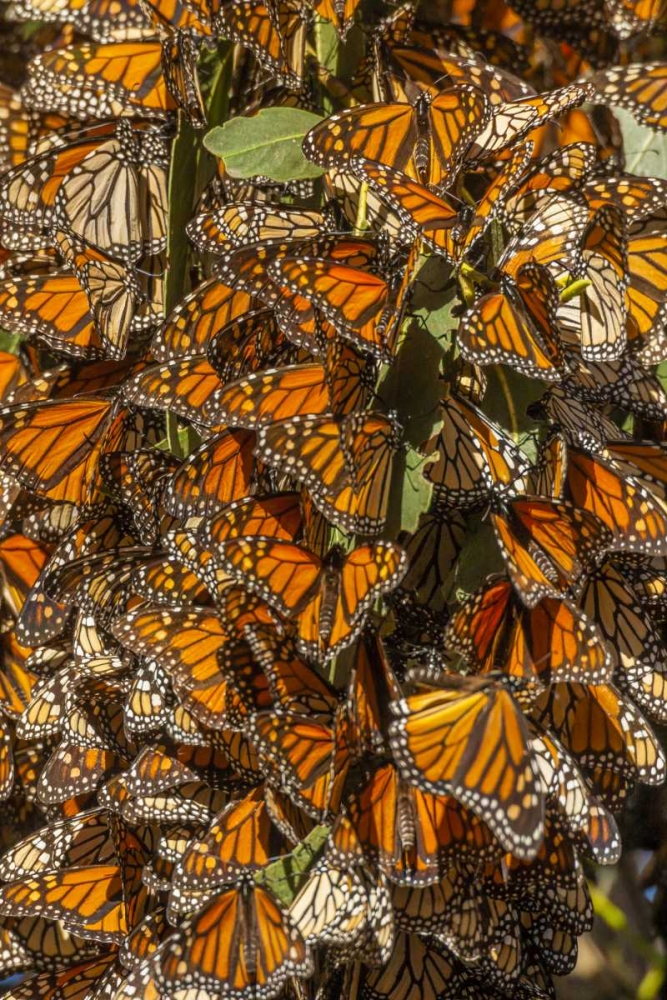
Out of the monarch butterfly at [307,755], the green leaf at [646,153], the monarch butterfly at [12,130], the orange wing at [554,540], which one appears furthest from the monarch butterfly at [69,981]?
the green leaf at [646,153]

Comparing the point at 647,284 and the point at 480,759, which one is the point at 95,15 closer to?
the point at 647,284

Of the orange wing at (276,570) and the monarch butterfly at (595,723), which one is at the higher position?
the orange wing at (276,570)

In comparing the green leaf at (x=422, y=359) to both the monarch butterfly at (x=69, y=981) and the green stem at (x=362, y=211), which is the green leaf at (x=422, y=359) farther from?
the monarch butterfly at (x=69, y=981)

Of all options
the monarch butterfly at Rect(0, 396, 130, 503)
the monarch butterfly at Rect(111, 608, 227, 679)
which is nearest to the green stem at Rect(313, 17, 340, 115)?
the monarch butterfly at Rect(0, 396, 130, 503)

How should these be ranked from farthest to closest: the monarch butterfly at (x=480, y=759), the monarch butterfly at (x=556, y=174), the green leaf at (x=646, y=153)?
the green leaf at (x=646, y=153)
the monarch butterfly at (x=556, y=174)
the monarch butterfly at (x=480, y=759)

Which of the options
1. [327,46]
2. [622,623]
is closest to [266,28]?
[327,46]

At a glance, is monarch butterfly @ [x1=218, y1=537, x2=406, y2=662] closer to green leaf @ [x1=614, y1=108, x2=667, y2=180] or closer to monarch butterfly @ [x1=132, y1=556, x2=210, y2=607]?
monarch butterfly @ [x1=132, y1=556, x2=210, y2=607]

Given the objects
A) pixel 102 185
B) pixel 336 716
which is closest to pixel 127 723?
pixel 336 716
